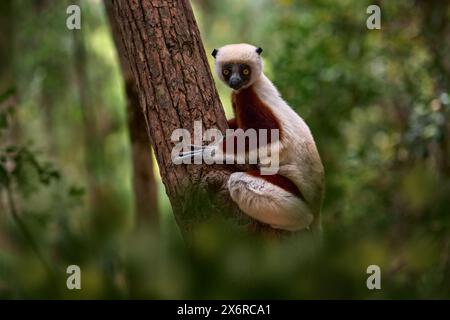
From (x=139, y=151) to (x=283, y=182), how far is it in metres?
2.66

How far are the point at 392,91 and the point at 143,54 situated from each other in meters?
5.68

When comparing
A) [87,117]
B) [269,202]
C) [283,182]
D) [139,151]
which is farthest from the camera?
[87,117]

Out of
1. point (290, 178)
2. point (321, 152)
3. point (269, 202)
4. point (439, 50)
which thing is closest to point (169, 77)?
point (269, 202)

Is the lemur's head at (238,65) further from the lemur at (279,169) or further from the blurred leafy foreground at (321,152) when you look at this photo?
the blurred leafy foreground at (321,152)

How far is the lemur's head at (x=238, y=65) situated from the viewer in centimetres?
415

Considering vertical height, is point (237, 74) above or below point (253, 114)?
above

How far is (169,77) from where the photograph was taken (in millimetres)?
3205

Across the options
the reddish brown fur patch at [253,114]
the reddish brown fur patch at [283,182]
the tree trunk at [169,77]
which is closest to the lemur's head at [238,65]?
the reddish brown fur patch at [253,114]

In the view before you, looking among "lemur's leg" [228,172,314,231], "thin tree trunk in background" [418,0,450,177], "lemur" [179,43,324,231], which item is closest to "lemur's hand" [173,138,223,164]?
"lemur" [179,43,324,231]

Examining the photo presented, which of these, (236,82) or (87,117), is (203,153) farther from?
(87,117)

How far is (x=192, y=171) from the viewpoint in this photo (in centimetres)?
304

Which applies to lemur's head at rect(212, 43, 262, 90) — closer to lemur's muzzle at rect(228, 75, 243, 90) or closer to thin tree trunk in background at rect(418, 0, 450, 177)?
lemur's muzzle at rect(228, 75, 243, 90)

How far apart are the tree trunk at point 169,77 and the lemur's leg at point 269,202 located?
120 mm
